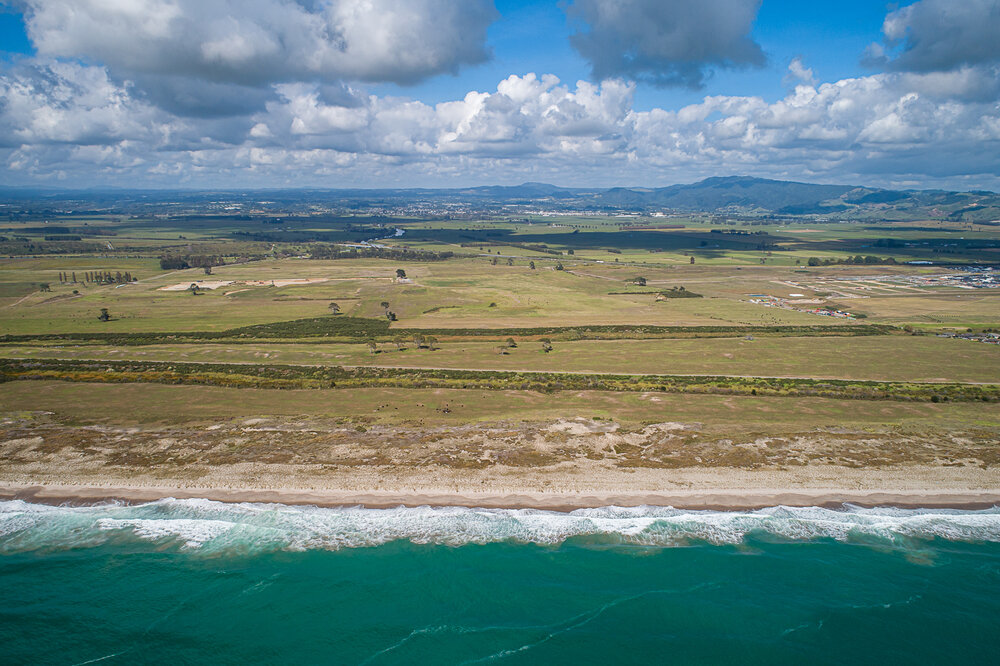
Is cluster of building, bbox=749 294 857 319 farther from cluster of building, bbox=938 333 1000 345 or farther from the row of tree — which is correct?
the row of tree

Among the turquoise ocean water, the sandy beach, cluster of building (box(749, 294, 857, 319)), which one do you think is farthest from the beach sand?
cluster of building (box(749, 294, 857, 319))

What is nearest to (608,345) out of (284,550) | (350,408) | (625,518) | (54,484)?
(350,408)

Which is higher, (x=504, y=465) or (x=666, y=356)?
(x=666, y=356)

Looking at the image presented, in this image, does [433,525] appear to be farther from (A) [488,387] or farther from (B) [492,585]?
(A) [488,387]

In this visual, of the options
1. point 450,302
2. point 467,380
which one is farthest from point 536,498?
point 450,302

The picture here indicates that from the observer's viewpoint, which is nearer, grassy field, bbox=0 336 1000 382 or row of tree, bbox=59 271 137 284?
grassy field, bbox=0 336 1000 382

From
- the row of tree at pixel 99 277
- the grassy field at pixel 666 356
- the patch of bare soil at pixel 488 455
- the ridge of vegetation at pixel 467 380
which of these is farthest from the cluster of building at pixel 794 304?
the row of tree at pixel 99 277
